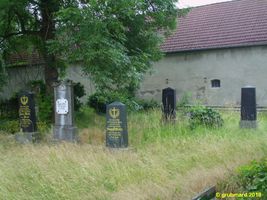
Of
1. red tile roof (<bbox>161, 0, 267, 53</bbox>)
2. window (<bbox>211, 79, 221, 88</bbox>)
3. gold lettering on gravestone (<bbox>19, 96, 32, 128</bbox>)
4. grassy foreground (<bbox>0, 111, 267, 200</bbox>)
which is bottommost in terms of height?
grassy foreground (<bbox>0, 111, 267, 200</bbox>)

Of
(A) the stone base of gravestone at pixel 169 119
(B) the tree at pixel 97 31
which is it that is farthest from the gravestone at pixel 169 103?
(B) the tree at pixel 97 31

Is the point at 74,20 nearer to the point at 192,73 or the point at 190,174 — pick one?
the point at 190,174

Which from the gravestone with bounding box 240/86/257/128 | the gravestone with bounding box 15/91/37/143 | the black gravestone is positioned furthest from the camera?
the gravestone with bounding box 240/86/257/128

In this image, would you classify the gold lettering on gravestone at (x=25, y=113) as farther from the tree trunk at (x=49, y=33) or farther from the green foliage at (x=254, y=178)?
the green foliage at (x=254, y=178)

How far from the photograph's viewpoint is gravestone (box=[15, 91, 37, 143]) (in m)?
11.1

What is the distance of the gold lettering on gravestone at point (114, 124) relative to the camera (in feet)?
30.3

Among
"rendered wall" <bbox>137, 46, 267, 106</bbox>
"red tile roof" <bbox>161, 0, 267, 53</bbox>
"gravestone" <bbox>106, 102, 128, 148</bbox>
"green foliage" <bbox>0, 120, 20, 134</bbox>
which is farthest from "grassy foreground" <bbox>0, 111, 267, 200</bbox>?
"red tile roof" <bbox>161, 0, 267, 53</bbox>

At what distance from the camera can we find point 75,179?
663cm

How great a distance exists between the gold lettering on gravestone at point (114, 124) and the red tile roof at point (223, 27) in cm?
1232

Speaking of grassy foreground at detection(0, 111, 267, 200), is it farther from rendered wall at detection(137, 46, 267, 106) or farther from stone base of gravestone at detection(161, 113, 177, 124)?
rendered wall at detection(137, 46, 267, 106)

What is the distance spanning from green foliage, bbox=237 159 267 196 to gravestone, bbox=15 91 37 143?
7.05 meters

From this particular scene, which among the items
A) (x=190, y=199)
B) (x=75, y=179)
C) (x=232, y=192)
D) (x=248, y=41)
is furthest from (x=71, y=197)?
(x=248, y=41)

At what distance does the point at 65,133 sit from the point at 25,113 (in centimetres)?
150

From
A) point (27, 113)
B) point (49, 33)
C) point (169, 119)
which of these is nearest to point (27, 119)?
point (27, 113)
